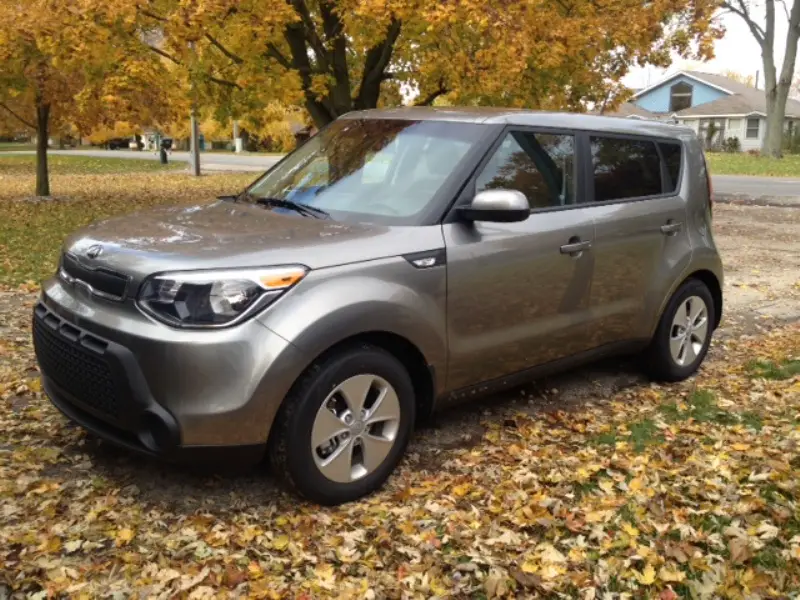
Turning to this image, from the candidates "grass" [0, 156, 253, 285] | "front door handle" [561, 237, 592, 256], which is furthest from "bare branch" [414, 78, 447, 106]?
"front door handle" [561, 237, 592, 256]

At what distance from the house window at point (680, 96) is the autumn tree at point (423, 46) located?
55.7m

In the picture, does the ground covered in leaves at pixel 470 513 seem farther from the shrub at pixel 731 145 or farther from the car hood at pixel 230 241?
the shrub at pixel 731 145

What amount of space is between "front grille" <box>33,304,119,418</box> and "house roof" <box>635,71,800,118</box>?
203ft

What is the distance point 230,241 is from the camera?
344 cm

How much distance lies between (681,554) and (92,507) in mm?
2571

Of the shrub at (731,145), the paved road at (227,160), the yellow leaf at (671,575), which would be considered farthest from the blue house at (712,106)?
the yellow leaf at (671,575)

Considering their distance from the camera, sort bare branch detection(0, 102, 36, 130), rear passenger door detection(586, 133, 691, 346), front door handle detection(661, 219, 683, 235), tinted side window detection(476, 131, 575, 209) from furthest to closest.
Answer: bare branch detection(0, 102, 36, 130), front door handle detection(661, 219, 683, 235), rear passenger door detection(586, 133, 691, 346), tinted side window detection(476, 131, 575, 209)

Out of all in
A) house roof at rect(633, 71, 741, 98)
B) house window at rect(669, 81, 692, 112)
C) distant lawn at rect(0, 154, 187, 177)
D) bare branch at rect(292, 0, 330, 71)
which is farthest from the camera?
house window at rect(669, 81, 692, 112)

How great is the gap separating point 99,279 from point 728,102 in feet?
212

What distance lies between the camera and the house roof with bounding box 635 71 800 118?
59.0 meters

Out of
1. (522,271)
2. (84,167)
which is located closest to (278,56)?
(522,271)

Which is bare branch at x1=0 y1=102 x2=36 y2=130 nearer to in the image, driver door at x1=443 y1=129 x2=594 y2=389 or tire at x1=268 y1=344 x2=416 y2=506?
driver door at x1=443 y1=129 x2=594 y2=389

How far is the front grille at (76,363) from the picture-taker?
3.32 meters

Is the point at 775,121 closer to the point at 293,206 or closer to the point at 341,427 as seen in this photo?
the point at 293,206
